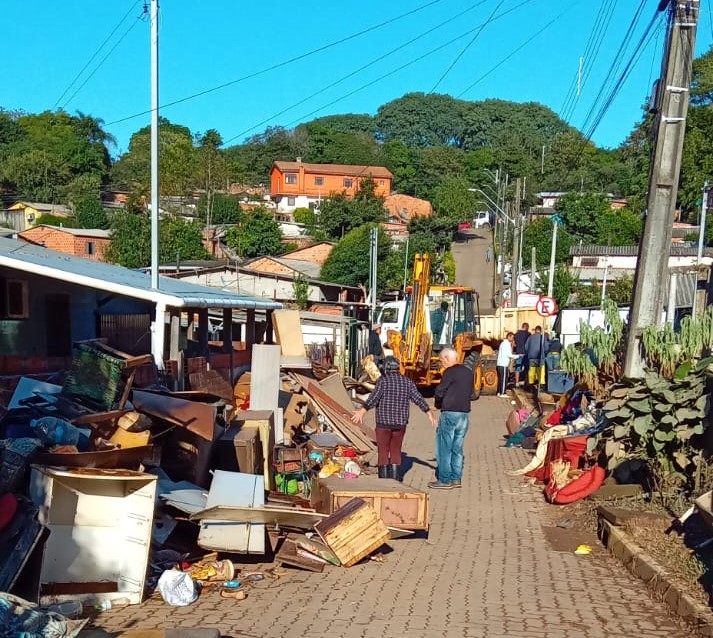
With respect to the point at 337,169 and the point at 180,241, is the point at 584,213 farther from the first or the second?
the point at 180,241

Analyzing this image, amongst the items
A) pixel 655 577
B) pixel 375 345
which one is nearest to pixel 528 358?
pixel 375 345

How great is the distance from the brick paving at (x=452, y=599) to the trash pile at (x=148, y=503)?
0.86 feet

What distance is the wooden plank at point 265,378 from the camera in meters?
15.0

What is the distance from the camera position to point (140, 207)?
5656 cm

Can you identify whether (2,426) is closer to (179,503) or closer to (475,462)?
(179,503)

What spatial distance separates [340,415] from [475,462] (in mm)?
2989

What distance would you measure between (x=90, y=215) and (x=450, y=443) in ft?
163

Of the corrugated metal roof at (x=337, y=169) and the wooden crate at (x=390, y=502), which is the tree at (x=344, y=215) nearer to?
the corrugated metal roof at (x=337, y=169)

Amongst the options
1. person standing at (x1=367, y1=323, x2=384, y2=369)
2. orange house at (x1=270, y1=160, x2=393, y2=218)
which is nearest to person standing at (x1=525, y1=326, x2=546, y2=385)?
person standing at (x1=367, y1=323, x2=384, y2=369)

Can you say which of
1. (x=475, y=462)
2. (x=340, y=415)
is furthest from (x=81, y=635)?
(x=340, y=415)

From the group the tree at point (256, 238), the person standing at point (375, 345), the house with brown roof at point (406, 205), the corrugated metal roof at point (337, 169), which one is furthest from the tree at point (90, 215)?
the person standing at point (375, 345)

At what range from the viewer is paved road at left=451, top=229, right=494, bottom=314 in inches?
2201

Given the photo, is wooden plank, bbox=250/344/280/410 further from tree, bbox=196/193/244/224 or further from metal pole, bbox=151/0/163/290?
tree, bbox=196/193/244/224

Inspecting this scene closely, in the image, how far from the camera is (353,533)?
7.98m
